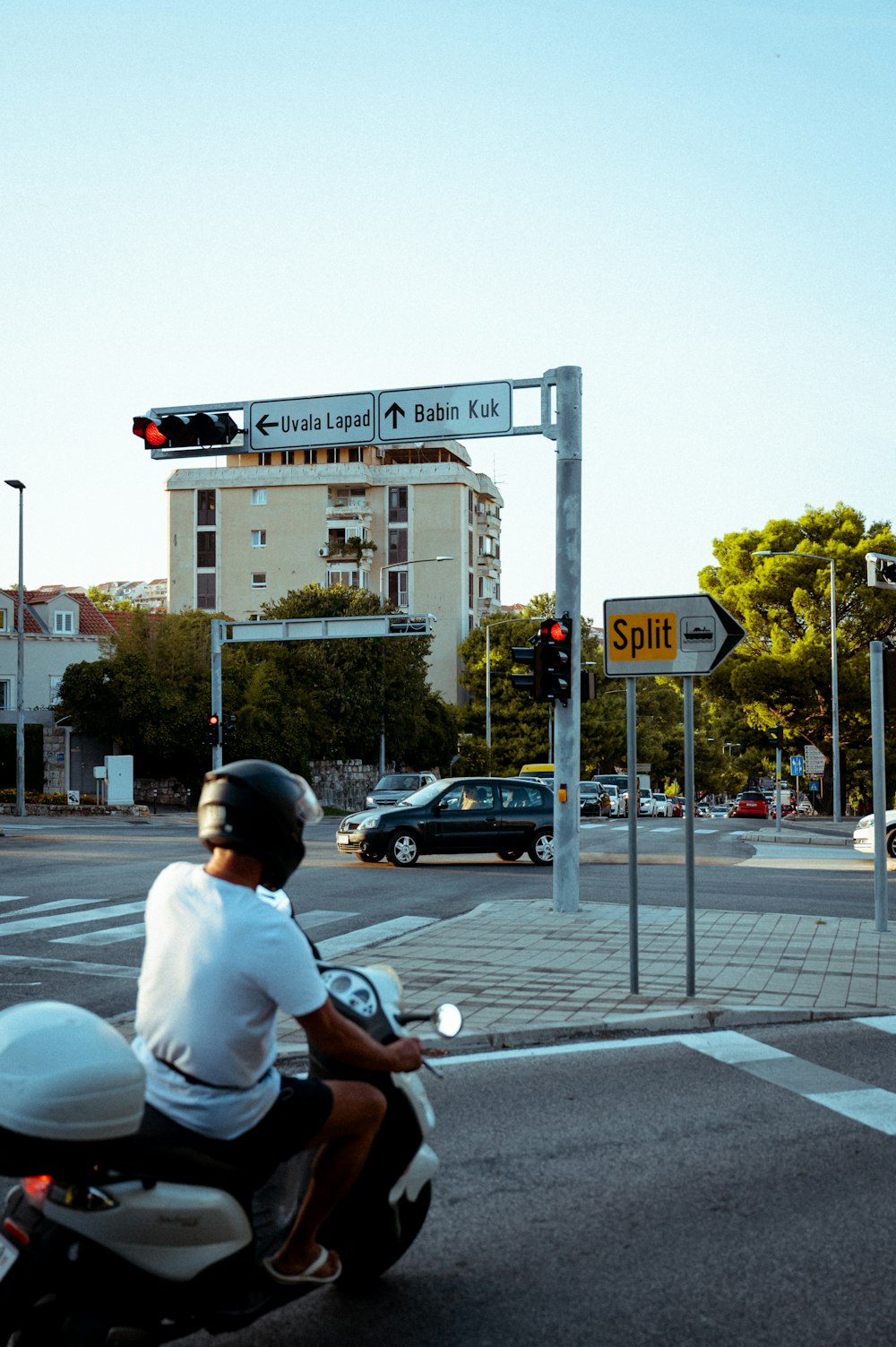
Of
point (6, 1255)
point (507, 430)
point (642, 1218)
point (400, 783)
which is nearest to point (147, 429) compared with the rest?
point (507, 430)

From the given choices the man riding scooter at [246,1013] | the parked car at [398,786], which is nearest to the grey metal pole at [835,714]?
the parked car at [398,786]

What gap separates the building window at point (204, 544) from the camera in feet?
292

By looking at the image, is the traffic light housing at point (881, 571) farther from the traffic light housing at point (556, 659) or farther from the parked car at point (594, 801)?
the parked car at point (594, 801)

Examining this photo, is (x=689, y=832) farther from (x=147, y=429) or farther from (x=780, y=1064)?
(x=147, y=429)

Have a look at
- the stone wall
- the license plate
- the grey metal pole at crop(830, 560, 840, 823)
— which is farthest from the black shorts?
the stone wall

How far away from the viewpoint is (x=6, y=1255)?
3.14 meters

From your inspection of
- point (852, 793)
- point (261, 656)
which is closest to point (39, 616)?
point (261, 656)

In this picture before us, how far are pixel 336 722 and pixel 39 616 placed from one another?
52.3 feet

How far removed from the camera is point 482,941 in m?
12.3

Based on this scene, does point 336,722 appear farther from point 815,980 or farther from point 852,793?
point 815,980

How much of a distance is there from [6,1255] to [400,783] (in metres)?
37.5

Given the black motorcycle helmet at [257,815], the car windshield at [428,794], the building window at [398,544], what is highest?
the building window at [398,544]

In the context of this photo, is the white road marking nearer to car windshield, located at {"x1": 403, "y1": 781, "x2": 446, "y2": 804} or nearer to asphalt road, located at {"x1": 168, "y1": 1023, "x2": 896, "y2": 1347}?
asphalt road, located at {"x1": 168, "y1": 1023, "x2": 896, "y2": 1347}

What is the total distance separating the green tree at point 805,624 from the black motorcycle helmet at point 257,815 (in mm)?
49809
